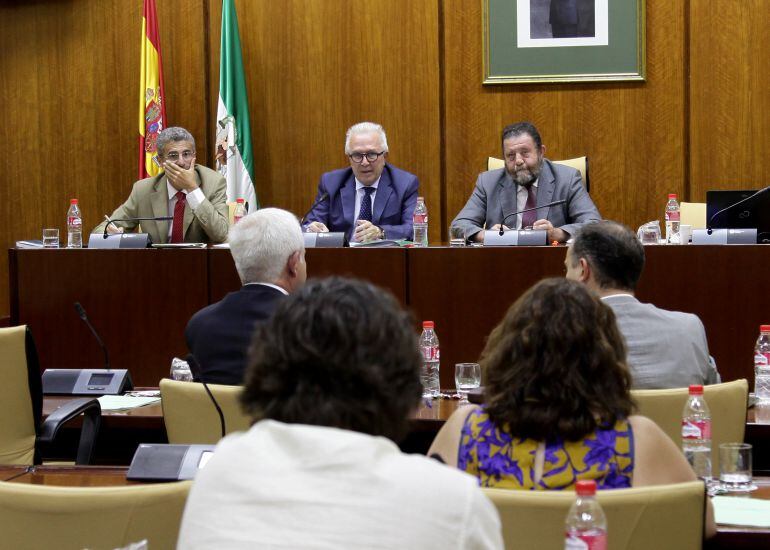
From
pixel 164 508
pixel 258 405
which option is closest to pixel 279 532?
pixel 258 405

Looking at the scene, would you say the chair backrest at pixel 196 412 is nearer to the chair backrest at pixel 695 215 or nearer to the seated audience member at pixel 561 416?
the seated audience member at pixel 561 416

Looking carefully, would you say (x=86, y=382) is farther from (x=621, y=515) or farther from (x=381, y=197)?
(x=621, y=515)

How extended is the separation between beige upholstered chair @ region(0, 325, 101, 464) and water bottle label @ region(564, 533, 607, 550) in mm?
2025

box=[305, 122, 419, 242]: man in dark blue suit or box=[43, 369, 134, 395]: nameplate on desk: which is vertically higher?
box=[305, 122, 419, 242]: man in dark blue suit

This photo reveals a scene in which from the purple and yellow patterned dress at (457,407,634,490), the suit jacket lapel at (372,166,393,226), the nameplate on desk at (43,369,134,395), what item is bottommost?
the nameplate on desk at (43,369,134,395)

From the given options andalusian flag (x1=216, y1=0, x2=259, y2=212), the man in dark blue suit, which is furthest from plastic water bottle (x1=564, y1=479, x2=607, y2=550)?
andalusian flag (x1=216, y1=0, x2=259, y2=212)

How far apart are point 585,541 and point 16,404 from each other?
2190 millimetres

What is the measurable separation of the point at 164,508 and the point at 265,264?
165 cm

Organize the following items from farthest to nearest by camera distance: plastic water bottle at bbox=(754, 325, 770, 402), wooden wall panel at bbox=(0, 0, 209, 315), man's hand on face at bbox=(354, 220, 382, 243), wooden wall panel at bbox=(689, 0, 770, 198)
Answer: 1. wooden wall panel at bbox=(0, 0, 209, 315)
2. wooden wall panel at bbox=(689, 0, 770, 198)
3. man's hand on face at bbox=(354, 220, 382, 243)
4. plastic water bottle at bbox=(754, 325, 770, 402)

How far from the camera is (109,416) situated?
3.41 m

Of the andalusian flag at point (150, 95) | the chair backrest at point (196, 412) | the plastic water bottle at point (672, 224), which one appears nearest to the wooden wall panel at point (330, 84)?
the andalusian flag at point (150, 95)

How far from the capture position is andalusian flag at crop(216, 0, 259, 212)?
683 cm

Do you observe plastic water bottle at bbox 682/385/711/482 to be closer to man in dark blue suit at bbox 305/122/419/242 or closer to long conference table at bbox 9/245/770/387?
long conference table at bbox 9/245/770/387

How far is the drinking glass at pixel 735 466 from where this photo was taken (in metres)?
2.37
